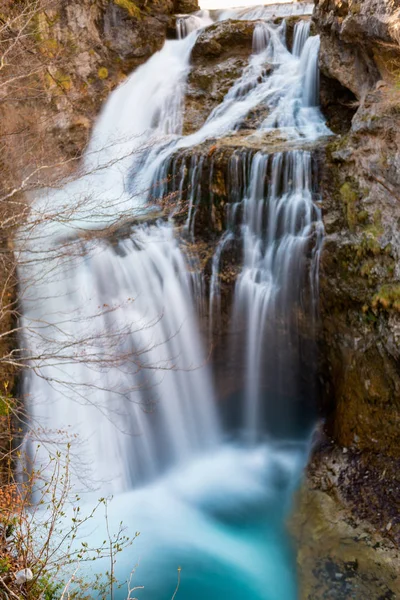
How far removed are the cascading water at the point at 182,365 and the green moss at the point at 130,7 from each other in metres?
7.41

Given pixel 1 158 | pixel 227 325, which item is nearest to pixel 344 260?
pixel 227 325

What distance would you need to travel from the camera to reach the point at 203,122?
13133 mm

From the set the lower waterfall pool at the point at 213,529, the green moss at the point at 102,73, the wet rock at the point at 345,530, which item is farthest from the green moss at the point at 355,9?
the green moss at the point at 102,73

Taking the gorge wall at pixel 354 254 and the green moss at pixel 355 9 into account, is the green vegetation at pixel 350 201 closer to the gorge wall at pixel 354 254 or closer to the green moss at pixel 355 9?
the gorge wall at pixel 354 254

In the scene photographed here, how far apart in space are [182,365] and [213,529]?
9.20ft

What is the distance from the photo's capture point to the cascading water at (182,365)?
263 inches

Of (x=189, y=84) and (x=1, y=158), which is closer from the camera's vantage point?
(x=1, y=158)


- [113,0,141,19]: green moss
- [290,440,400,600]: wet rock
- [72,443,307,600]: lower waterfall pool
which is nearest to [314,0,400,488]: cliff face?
[290,440,400,600]: wet rock

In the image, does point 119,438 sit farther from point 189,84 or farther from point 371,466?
point 189,84

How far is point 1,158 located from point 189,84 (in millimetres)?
8587

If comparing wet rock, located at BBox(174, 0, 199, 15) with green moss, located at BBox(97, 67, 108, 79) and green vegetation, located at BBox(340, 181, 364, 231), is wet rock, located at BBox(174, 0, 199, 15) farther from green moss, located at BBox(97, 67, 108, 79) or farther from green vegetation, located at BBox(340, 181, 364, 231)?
green vegetation, located at BBox(340, 181, 364, 231)

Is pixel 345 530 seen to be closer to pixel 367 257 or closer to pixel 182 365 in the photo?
pixel 182 365

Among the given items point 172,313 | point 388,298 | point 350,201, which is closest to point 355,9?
point 350,201

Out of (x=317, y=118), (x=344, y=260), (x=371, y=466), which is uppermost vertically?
(x=317, y=118)
